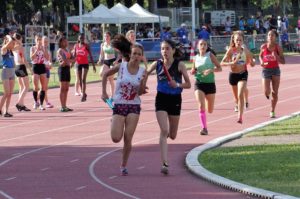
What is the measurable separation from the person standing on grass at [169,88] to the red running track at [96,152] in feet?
2.22

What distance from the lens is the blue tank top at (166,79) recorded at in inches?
557

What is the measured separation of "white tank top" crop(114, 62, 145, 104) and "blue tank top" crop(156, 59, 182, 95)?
2.30 feet

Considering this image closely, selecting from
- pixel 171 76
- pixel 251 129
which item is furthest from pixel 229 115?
pixel 171 76

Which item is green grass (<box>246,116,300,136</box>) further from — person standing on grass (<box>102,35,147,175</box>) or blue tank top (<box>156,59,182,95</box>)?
person standing on grass (<box>102,35,147,175</box>)

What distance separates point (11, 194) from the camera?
Answer: 12.2 meters

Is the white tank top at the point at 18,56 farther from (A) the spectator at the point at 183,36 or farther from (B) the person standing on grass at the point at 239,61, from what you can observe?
(A) the spectator at the point at 183,36

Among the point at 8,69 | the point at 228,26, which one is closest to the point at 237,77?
the point at 8,69

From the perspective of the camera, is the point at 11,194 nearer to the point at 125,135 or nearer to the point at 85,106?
the point at 125,135

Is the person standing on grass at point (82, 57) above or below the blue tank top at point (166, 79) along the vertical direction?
below

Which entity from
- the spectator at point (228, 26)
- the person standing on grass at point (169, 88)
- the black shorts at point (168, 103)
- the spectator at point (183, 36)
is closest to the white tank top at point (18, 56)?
the person standing on grass at point (169, 88)

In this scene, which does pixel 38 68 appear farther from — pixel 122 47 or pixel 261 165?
pixel 261 165

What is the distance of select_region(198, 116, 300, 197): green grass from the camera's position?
39.3ft

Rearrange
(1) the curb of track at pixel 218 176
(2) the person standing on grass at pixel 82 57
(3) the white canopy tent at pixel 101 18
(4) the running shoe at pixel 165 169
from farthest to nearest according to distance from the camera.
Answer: (3) the white canopy tent at pixel 101 18, (2) the person standing on grass at pixel 82 57, (4) the running shoe at pixel 165 169, (1) the curb of track at pixel 218 176

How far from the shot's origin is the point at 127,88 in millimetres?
13484
